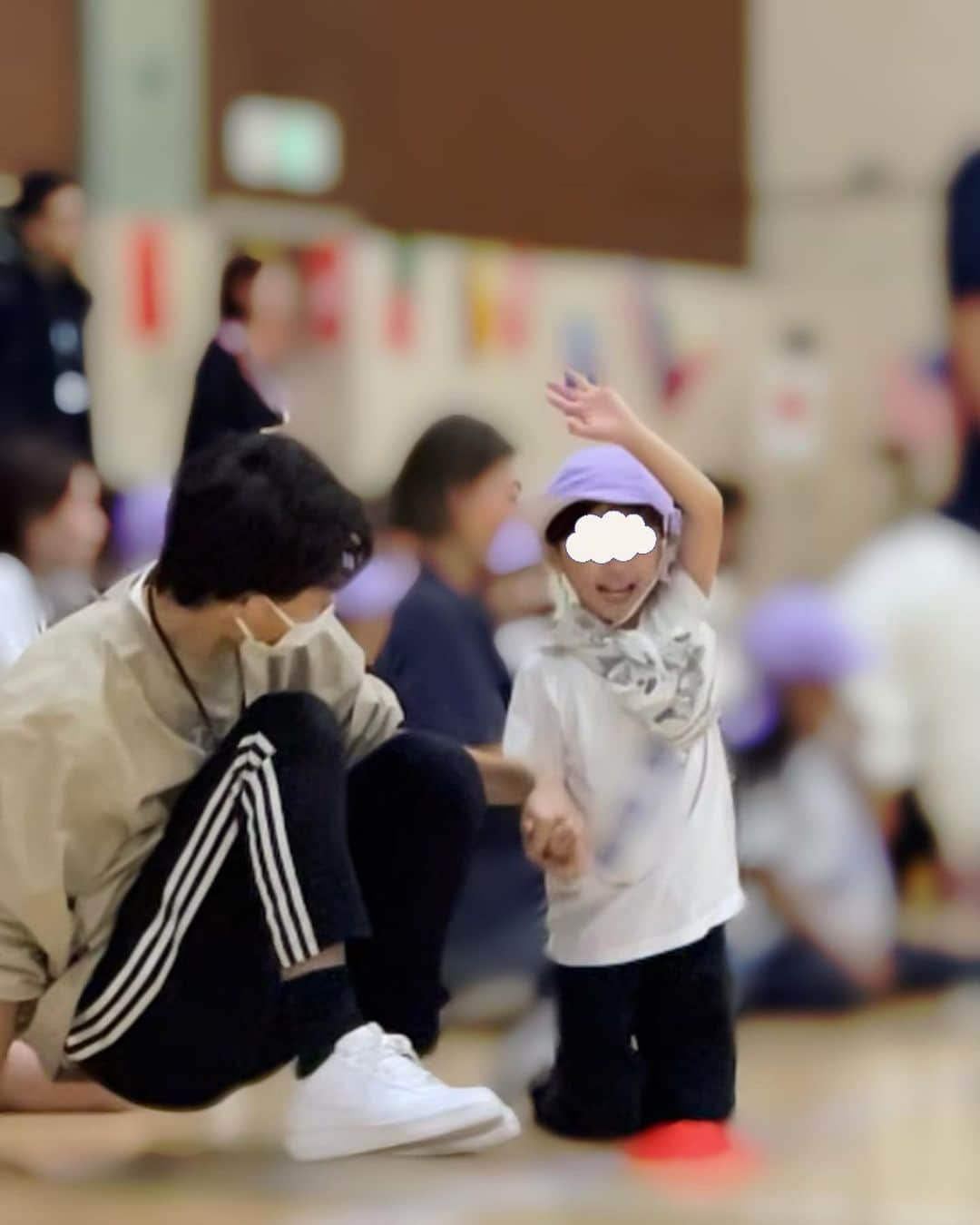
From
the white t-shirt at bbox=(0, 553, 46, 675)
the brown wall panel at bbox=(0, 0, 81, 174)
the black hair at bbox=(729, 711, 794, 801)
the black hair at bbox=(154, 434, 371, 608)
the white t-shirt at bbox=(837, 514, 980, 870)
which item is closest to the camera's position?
the black hair at bbox=(154, 434, 371, 608)

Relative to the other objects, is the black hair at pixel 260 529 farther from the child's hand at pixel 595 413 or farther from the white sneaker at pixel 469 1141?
the white sneaker at pixel 469 1141

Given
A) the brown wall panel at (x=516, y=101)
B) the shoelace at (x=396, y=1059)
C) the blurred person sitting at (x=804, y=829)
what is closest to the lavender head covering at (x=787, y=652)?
the blurred person sitting at (x=804, y=829)

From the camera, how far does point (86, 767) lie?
847 millimetres

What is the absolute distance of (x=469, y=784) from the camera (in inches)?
34.9

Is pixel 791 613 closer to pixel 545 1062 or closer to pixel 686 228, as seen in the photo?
pixel 545 1062

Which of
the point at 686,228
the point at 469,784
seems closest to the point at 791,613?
the point at 469,784

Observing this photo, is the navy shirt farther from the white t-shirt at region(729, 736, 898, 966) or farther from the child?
the white t-shirt at region(729, 736, 898, 966)

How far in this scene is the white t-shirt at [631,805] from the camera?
34.4 inches

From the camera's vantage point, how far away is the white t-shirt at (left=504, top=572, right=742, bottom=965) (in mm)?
873

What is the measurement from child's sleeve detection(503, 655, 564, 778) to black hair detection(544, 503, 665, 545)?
0.06 meters

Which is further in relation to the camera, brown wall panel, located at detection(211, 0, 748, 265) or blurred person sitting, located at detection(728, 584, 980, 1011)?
brown wall panel, located at detection(211, 0, 748, 265)

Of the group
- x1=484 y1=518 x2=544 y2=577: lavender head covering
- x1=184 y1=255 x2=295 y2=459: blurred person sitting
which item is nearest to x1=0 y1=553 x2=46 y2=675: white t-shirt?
x1=184 y1=255 x2=295 y2=459: blurred person sitting

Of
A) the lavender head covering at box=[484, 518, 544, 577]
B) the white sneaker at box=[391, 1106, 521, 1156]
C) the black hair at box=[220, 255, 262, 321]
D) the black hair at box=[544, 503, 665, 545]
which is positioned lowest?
the white sneaker at box=[391, 1106, 521, 1156]

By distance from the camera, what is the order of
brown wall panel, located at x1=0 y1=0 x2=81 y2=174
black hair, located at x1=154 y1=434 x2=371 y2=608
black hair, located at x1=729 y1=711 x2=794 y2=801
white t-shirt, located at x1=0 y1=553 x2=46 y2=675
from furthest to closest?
brown wall panel, located at x1=0 y1=0 x2=81 y2=174 < black hair, located at x1=729 y1=711 x2=794 y2=801 < white t-shirt, located at x1=0 y1=553 x2=46 y2=675 < black hair, located at x1=154 y1=434 x2=371 y2=608
